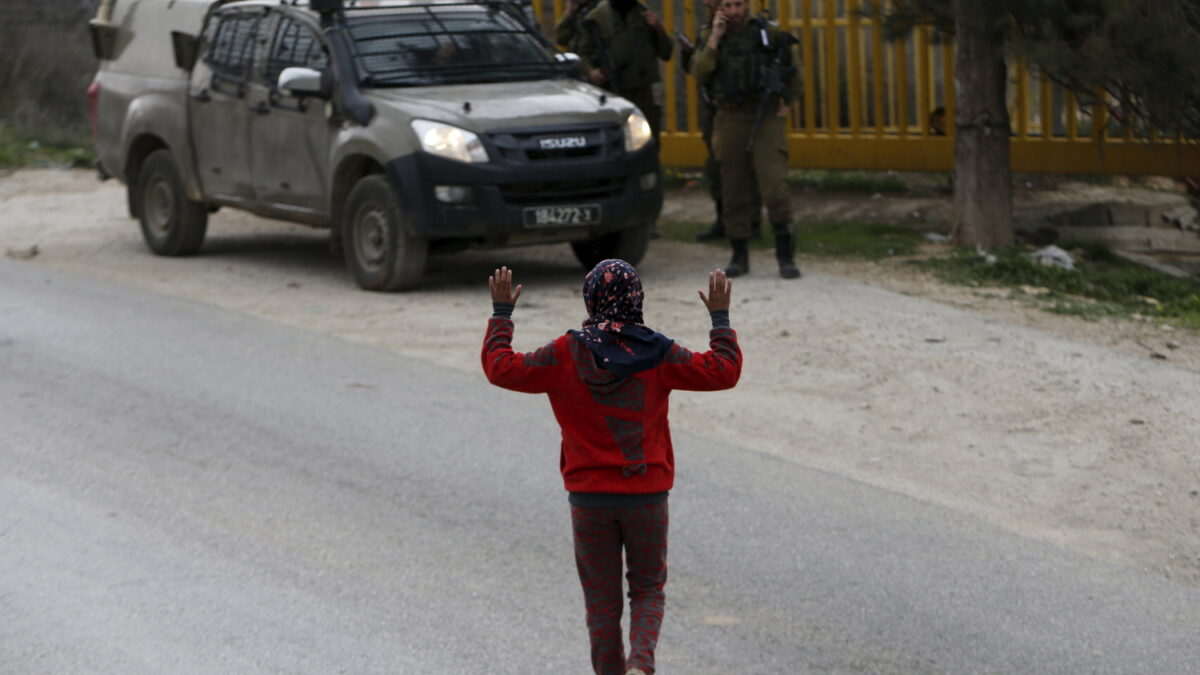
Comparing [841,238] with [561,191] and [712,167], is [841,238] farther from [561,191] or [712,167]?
[561,191]

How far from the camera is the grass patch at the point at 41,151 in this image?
20.5m

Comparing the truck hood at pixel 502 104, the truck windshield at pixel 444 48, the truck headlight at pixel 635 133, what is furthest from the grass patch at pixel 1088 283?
the truck windshield at pixel 444 48

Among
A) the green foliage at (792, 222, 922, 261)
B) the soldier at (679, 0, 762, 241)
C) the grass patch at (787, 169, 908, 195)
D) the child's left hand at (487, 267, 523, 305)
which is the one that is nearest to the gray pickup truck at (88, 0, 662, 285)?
the soldier at (679, 0, 762, 241)

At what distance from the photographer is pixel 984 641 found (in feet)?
16.8

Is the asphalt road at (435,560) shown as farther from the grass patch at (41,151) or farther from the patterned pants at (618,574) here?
the grass patch at (41,151)

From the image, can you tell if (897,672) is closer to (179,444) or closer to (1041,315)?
(179,444)

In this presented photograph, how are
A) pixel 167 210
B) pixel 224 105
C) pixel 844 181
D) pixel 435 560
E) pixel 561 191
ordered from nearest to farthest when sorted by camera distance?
pixel 435 560, pixel 561 191, pixel 224 105, pixel 167 210, pixel 844 181

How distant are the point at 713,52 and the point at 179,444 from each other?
516 centimetres

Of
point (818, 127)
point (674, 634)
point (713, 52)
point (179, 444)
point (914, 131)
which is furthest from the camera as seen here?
point (818, 127)

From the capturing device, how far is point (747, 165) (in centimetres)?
1172

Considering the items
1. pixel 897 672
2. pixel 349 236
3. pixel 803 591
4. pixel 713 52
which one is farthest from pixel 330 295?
pixel 897 672

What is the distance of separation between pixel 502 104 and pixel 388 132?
2.69 ft

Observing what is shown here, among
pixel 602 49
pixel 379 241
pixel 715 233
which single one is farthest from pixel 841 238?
pixel 379 241

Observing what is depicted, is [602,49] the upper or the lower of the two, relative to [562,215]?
upper
